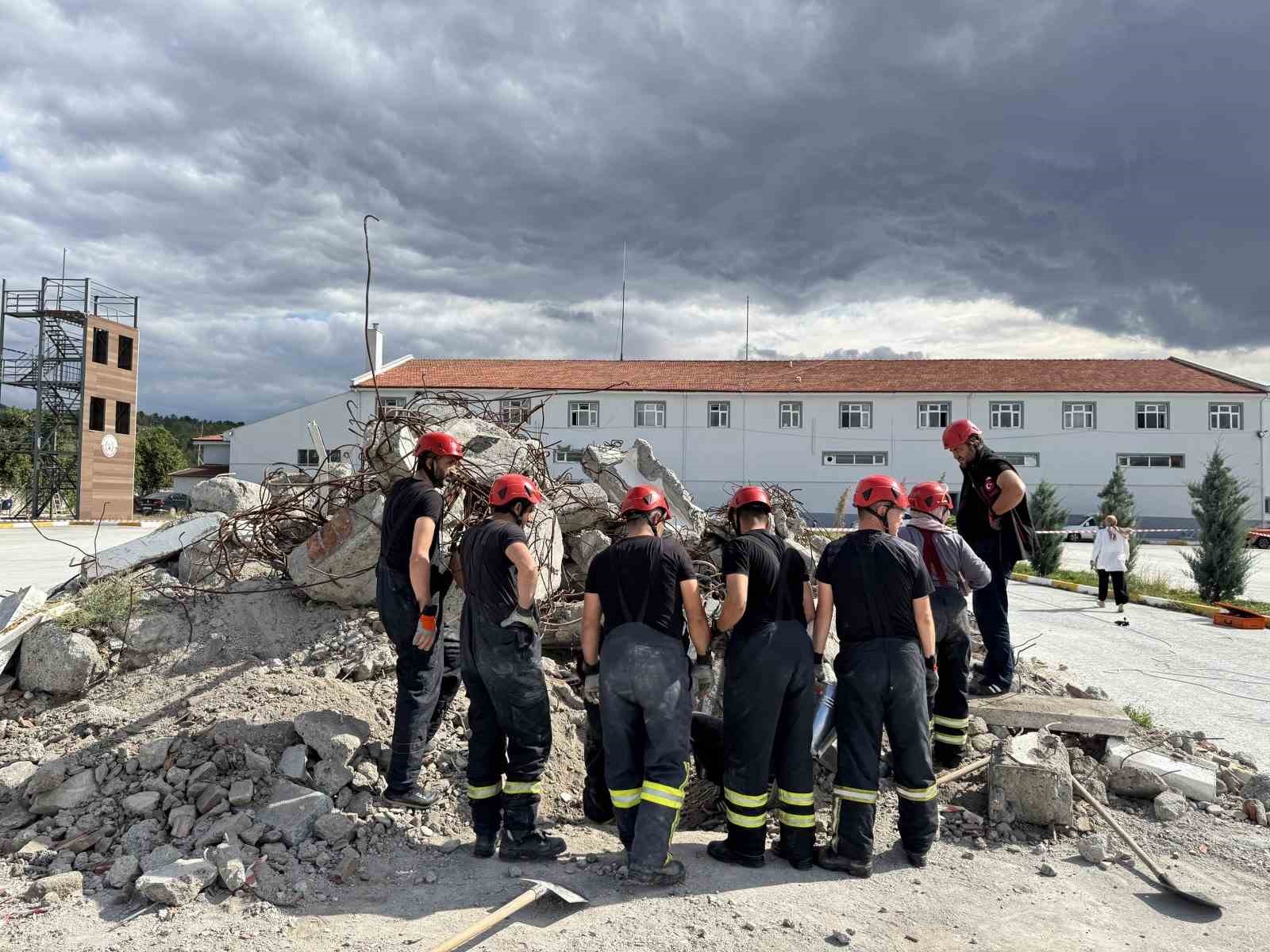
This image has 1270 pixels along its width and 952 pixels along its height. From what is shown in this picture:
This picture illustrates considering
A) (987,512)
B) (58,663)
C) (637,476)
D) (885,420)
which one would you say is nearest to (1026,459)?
(885,420)

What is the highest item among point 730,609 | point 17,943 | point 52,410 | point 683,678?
point 52,410

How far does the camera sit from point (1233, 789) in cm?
505

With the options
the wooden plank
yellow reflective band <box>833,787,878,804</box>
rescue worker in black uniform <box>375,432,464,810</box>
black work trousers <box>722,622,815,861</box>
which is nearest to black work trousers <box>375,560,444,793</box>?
rescue worker in black uniform <box>375,432,464,810</box>

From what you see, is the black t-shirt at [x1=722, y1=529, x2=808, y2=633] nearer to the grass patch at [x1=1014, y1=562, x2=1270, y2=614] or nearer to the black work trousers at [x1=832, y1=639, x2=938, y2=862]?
the black work trousers at [x1=832, y1=639, x2=938, y2=862]

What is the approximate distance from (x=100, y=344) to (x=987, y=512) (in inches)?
1362

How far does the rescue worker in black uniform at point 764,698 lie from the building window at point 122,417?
34.7 m

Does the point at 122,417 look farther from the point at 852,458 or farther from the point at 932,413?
the point at 932,413

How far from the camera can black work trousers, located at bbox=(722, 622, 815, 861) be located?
3889 mm

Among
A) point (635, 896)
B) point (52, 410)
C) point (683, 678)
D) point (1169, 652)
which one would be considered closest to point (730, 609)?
point (683, 678)

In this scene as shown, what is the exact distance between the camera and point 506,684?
13.0 ft

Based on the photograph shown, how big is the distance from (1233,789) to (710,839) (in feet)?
11.0

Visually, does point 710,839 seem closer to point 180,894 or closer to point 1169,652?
point 180,894

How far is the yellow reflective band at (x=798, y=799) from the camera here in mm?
3992

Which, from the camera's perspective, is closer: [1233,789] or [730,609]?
[730,609]
